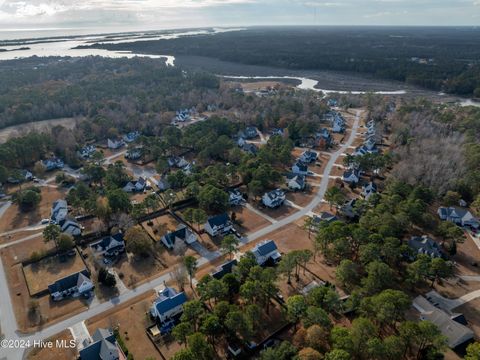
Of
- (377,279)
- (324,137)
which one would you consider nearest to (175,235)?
(377,279)

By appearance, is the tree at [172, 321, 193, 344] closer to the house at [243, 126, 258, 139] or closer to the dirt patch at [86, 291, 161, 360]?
the dirt patch at [86, 291, 161, 360]

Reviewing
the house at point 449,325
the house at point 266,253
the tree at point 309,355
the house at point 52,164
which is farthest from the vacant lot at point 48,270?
the house at point 449,325

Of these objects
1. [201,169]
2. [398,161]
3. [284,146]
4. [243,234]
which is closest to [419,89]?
[398,161]

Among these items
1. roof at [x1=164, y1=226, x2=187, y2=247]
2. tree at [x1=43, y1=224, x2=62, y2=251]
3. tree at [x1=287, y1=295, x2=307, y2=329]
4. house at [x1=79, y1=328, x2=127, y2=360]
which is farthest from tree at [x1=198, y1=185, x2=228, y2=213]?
house at [x1=79, y1=328, x2=127, y2=360]

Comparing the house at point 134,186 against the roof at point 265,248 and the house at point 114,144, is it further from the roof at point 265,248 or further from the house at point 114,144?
the roof at point 265,248

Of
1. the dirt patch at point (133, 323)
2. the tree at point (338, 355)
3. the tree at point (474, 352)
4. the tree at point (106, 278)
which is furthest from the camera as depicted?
the tree at point (106, 278)
